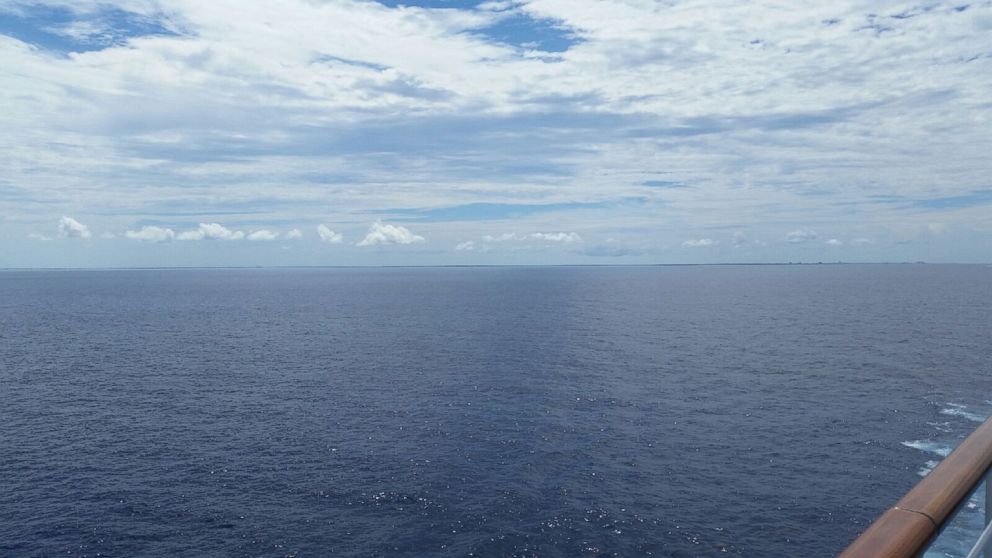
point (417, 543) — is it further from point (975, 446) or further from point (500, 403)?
point (975, 446)

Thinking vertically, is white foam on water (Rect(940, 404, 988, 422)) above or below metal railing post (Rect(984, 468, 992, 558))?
below

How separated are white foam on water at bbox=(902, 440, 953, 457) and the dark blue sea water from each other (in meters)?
0.27

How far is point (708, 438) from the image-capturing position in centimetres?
5362

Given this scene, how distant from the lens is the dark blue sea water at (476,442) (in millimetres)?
38906

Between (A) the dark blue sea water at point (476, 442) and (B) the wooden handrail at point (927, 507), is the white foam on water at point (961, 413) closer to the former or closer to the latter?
(A) the dark blue sea water at point (476, 442)

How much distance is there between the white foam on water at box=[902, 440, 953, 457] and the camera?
4969 centimetres

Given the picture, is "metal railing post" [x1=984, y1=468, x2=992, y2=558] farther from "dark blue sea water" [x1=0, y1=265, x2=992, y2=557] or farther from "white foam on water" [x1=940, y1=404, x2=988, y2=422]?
"white foam on water" [x1=940, y1=404, x2=988, y2=422]

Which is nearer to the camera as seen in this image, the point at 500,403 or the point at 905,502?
the point at 905,502

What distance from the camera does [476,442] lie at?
53.9 metres

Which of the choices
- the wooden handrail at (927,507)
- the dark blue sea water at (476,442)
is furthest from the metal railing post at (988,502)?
the dark blue sea water at (476,442)

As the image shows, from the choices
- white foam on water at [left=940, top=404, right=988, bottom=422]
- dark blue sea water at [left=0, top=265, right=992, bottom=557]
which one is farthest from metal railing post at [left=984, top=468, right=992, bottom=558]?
white foam on water at [left=940, top=404, right=988, bottom=422]

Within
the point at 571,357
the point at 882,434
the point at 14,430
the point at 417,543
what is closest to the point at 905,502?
the point at 417,543

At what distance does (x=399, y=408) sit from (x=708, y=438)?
28.1 meters

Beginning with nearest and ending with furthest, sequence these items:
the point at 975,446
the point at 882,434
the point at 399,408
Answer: the point at 975,446
the point at 882,434
the point at 399,408
